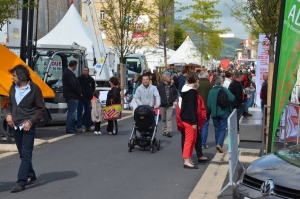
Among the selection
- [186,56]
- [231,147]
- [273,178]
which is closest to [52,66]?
[231,147]

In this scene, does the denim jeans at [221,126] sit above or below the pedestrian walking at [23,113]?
below

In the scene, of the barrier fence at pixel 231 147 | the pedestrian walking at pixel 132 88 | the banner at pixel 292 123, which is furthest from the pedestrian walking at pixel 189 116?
the pedestrian walking at pixel 132 88

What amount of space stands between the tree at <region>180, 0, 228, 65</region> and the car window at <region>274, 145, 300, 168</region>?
46.7 meters

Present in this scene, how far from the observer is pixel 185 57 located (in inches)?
1865

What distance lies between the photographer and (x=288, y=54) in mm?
8594

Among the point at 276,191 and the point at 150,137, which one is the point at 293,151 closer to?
the point at 276,191

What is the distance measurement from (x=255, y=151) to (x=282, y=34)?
176 inches

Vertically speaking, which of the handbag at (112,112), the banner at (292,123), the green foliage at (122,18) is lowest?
the handbag at (112,112)

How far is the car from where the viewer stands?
594 centimetres

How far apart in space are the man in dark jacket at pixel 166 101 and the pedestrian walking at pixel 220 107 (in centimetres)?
344

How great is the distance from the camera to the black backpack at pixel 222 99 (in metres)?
12.7

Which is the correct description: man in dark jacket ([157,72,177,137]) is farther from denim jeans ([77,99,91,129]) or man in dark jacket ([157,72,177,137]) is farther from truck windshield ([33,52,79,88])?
truck windshield ([33,52,79,88])

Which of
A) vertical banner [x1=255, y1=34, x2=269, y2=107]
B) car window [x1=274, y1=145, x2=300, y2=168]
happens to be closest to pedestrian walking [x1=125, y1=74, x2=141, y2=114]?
vertical banner [x1=255, y1=34, x2=269, y2=107]

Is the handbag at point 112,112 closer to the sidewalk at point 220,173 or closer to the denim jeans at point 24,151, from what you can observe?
the sidewalk at point 220,173
